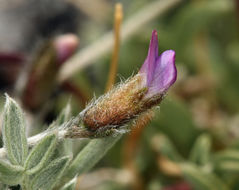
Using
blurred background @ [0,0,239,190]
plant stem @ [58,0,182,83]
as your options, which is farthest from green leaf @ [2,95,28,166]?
plant stem @ [58,0,182,83]

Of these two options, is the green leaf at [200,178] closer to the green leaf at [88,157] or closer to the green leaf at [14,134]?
the green leaf at [88,157]

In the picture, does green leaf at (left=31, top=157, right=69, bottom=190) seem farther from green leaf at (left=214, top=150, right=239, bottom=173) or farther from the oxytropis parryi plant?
green leaf at (left=214, top=150, right=239, bottom=173)

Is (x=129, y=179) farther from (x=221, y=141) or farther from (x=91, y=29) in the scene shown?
(x=91, y=29)

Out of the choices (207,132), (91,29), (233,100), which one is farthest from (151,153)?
(91,29)

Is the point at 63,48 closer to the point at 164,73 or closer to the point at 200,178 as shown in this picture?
the point at 200,178

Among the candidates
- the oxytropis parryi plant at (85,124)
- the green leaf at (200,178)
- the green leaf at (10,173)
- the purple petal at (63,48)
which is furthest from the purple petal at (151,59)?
the purple petal at (63,48)

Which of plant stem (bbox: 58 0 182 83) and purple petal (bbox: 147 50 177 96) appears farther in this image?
plant stem (bbox: 58 0 182 83)

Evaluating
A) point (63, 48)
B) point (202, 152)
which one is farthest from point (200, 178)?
point (63, 48)
